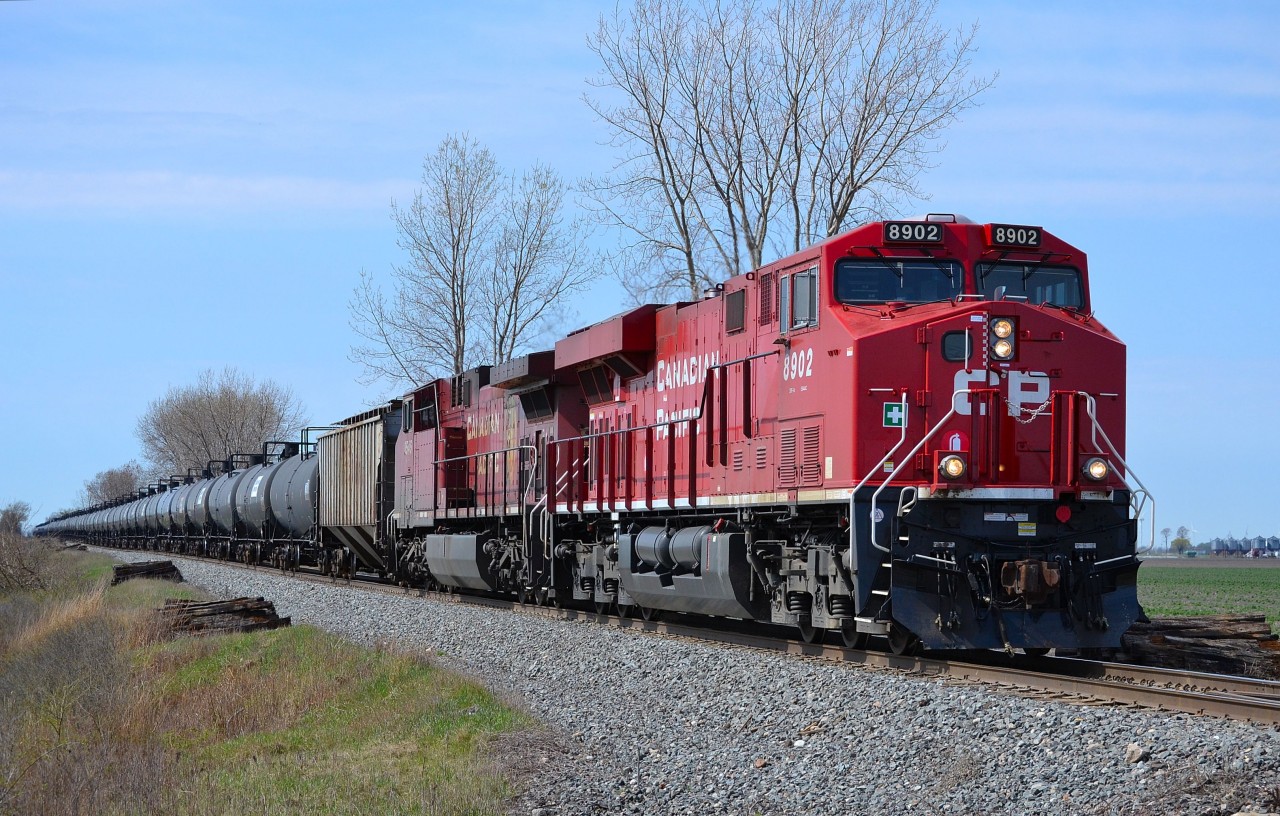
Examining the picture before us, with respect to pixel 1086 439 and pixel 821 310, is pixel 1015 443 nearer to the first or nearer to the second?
pixel 1086 439

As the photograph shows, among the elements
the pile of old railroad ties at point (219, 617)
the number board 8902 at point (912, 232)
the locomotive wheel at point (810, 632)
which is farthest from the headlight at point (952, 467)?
the pile of old railroad ties at point (219, 617)

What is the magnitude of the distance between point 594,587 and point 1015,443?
26.1 feet

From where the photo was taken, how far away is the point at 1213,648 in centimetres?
1247

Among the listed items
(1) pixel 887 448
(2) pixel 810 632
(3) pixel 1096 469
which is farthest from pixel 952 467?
(2) pixel 810 632

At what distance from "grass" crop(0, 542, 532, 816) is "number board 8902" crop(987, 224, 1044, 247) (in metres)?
5.79

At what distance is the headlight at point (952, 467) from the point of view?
34.9 feet

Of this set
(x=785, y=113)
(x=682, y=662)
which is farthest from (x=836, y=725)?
(x=785, y=113)

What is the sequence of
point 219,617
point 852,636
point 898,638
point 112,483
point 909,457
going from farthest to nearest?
point 112,483, point 219,617, point 852,636, point 898,638, point 909,457

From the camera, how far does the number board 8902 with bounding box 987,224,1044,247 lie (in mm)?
11609

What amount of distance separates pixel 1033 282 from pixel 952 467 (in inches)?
86.9

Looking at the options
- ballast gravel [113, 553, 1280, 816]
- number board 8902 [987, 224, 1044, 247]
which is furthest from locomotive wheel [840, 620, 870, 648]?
number board 8902 [987, 224, 1044, 247]

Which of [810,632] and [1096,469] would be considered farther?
[810,632]

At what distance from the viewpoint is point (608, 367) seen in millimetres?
17312

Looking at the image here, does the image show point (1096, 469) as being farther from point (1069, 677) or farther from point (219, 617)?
point (219, 617)
